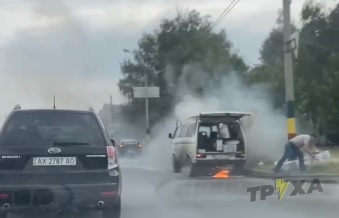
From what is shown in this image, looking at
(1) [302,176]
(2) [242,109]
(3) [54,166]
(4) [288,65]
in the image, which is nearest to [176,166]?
(4) [288,65]

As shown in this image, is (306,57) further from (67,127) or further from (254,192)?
(67,127)

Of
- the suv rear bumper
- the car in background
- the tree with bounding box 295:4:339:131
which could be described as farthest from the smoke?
the suv rear bumper

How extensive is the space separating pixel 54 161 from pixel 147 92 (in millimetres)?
54062

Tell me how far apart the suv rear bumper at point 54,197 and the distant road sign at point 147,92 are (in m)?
52.7

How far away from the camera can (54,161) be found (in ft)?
33.1

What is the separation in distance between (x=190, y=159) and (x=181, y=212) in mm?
10714

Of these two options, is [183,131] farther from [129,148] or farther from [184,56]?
[184,56]

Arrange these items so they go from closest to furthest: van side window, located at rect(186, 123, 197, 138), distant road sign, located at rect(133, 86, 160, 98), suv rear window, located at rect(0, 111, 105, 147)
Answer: suv rear window, located at rect(0, 111, 105, 147), van side window, located at rect(186, 123, 197, 138), distant road sign, located at rect(133, 86, 160, 98)

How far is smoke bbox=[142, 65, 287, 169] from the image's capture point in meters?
27.6

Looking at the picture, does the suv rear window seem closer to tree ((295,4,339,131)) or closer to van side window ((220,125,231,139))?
van side window ((220,125,231,139))

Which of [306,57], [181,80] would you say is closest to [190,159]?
[306,57]

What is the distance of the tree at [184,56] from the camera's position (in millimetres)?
49097

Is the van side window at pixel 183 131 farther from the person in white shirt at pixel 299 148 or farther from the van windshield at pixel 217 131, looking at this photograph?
the person in white shirt at pixel 299 148

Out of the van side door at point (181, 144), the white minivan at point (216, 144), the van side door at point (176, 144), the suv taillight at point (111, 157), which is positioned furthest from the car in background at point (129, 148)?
the suv taillight at point (111, 157)
